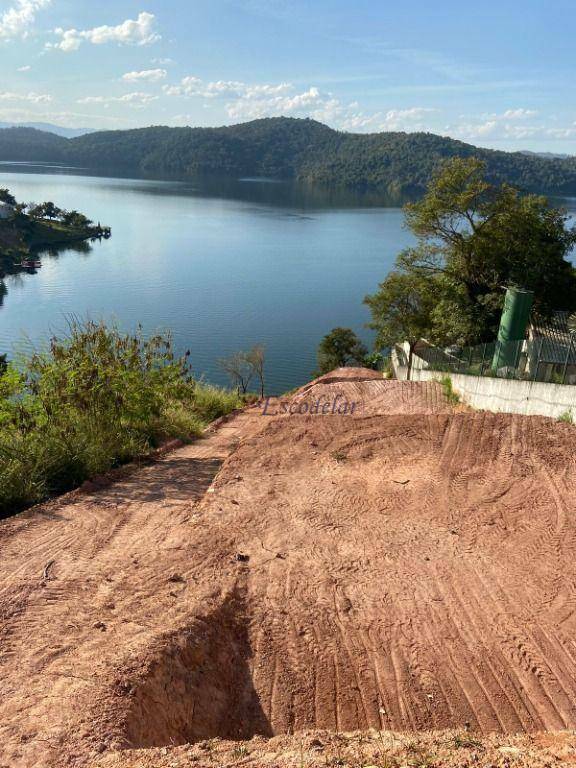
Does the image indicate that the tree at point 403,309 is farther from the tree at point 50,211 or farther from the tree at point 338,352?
the tree at point 50,211

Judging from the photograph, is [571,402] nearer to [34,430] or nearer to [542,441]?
[542,441]

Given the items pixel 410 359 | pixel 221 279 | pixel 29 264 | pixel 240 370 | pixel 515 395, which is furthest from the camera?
pixel 29 264

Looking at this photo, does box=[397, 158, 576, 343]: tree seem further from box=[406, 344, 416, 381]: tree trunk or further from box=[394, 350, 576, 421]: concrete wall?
box=[394, 350, 576, 421]: concrete wall

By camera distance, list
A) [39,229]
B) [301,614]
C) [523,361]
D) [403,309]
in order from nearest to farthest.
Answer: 1. [301,614]
2. [523,361]
3. [403,309]
4. [39,229]

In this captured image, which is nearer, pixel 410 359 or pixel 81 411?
pixel 81 411

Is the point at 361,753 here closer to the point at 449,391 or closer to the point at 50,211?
the point at 449,391

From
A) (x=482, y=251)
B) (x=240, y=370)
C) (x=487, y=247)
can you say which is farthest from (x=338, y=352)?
(x=487, y=247)
